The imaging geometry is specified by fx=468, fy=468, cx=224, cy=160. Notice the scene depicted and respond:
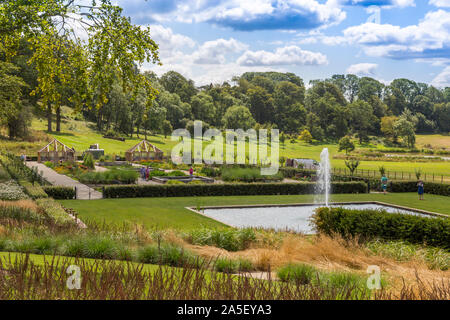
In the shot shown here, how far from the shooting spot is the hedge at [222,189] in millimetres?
25016

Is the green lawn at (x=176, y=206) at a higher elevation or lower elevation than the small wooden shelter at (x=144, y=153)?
lower

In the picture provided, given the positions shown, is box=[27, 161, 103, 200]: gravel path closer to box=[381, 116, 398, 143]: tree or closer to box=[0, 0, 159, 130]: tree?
box=[0, 0, 159, 130]: tree

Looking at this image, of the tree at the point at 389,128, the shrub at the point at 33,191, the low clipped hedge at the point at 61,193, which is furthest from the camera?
the tree at the point at 389,128

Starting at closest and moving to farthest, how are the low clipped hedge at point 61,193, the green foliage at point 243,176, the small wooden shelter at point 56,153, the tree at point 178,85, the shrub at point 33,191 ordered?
the shrub at point 33,191, the low clipped hedge at point 61,193, the green foliage at point 243,176, the small wooden shelter at point 56,153, the tree at point 178,85

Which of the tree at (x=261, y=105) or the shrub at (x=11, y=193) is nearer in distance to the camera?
the shrub at (x=11, y=193)

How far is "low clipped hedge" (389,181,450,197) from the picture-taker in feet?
99.3

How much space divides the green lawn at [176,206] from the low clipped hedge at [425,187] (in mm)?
1066

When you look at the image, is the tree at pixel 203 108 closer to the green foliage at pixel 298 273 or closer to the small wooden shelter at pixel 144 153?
the small wooden shelter at pixel 144 153

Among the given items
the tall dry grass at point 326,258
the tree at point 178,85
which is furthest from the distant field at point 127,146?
the tall dry grass at point 326,258

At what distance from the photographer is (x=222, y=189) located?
27.6 m

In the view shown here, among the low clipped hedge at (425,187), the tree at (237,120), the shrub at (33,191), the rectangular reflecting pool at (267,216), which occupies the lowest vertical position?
the rectangular reflecting pool at (267,216)

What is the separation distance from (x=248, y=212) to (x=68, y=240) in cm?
1344

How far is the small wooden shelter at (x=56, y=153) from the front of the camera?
155ft
